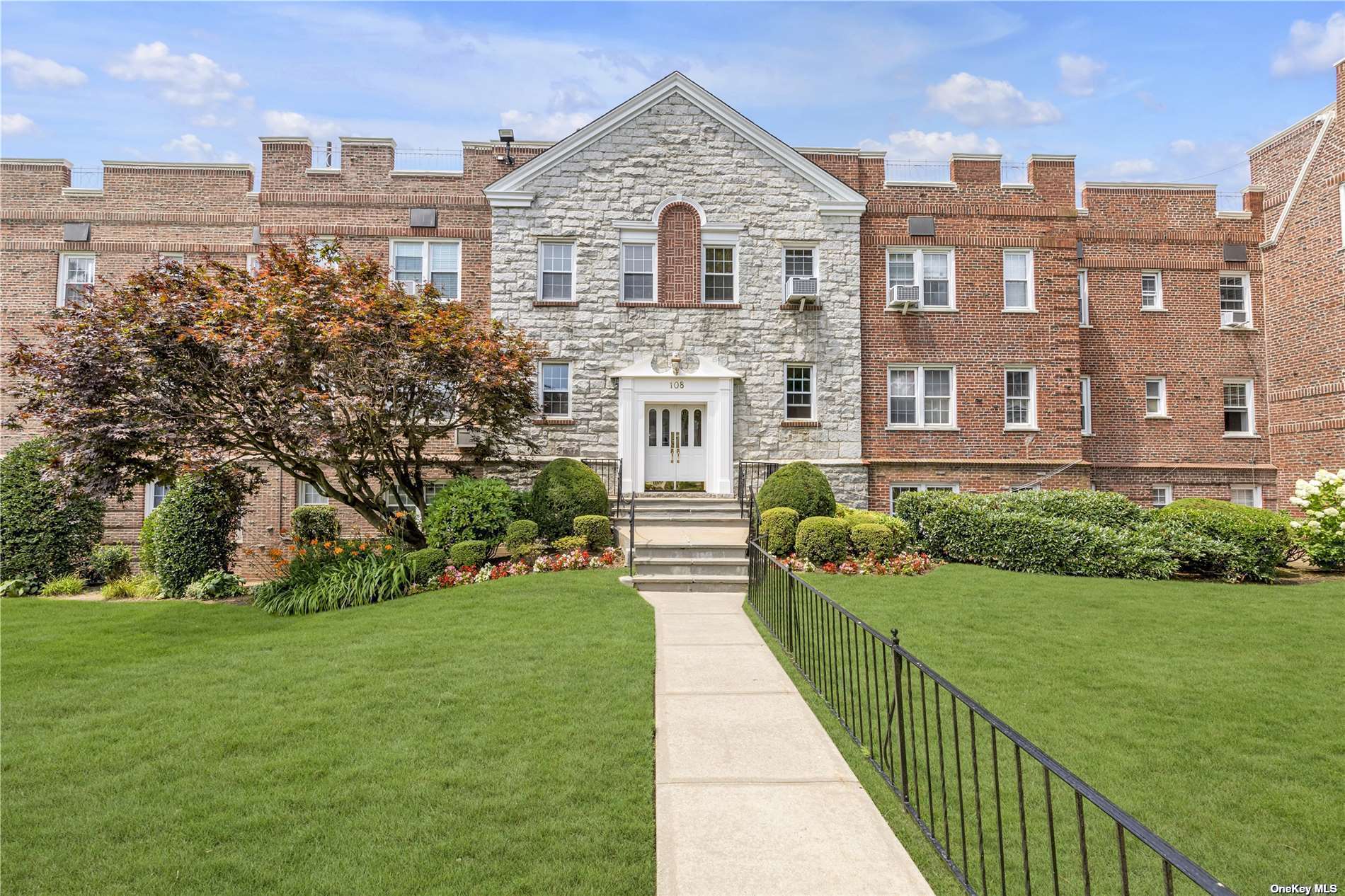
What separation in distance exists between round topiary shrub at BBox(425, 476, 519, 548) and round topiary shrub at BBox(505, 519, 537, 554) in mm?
290

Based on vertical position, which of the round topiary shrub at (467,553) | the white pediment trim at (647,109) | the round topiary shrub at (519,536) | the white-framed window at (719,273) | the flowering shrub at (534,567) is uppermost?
the white pediment trim at (647,109)

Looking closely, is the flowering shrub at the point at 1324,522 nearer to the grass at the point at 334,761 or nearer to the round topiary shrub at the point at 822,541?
the round topiary shrub at the point at 822,541

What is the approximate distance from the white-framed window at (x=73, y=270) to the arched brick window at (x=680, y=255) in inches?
517

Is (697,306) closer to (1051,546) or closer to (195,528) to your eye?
(1051,546)

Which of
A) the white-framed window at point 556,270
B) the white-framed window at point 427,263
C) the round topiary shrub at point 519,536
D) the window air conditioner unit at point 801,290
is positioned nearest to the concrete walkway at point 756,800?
the round topiary shrub at point 519,536

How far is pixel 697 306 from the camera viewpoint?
1688 cm

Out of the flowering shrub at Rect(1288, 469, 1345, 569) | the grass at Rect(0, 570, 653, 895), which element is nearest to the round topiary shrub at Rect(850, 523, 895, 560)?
the grass at Rect(0, 570, 653, 895)

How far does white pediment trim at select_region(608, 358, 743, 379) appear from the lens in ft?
54.1

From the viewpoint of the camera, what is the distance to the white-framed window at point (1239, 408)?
18391 mm

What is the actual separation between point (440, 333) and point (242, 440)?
3.53 meters

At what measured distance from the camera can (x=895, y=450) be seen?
17141 millimetres

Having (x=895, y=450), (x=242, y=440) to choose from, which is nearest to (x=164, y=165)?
(x=242, y=440)

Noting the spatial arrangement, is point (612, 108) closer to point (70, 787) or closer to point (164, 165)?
point (164, 165)

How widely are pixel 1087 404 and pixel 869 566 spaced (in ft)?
32.1
